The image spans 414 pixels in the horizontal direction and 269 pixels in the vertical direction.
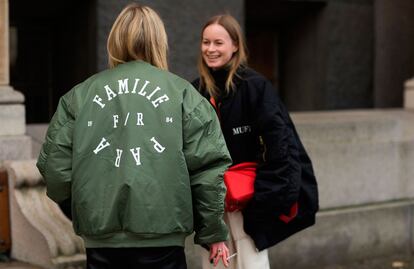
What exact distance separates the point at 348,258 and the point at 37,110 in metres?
4.46

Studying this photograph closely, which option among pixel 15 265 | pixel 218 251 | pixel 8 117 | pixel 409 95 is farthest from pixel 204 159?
pixel 409 95

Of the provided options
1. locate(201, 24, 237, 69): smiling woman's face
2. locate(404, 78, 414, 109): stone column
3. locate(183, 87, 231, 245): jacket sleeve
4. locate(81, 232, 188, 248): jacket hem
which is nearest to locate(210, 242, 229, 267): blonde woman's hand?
locate(183, 87, 231, 245): jacket sleeve

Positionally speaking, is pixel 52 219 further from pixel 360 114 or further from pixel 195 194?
pixel 360 114

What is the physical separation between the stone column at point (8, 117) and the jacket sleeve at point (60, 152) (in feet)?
8.52

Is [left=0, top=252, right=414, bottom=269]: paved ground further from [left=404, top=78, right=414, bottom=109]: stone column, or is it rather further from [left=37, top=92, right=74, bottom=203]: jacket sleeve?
[left=37, top=92, right=74, bottom=203]: jacket sleeve

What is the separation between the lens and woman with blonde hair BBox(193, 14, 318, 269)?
3721mm

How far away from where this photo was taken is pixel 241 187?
3746mm

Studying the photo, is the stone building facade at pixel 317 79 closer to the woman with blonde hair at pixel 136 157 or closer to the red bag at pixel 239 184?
the red bag at pixel 239 184

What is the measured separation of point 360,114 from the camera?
789 cm

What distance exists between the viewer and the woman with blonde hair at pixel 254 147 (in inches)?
146

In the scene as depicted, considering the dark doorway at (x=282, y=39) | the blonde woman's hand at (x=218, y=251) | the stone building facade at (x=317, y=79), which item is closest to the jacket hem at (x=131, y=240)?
the blonde woman's hand at (x=218, y=251)

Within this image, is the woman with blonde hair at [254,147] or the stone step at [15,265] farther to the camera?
the stone step at [15,265]

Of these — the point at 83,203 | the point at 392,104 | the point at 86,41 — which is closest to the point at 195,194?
the point at 83,203

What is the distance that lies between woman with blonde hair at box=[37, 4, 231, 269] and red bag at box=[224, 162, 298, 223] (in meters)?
0.63
